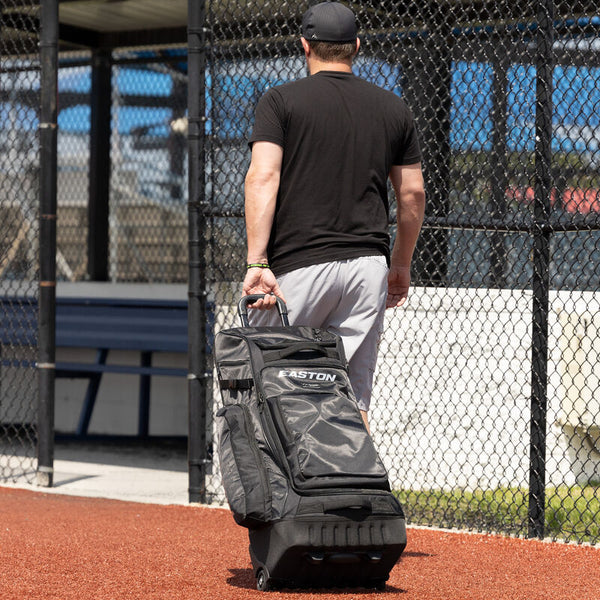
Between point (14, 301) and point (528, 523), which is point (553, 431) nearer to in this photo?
point (528, 523)

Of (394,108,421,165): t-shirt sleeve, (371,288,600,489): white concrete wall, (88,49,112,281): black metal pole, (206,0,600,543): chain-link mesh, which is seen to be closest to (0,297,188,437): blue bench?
(88,49,112,281): black metal pole

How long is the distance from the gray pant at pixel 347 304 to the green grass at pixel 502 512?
1.78 metres

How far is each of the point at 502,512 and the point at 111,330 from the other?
4265 mm

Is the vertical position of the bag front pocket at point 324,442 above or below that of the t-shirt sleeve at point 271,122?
below

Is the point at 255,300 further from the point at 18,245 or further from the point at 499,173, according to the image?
the point at 18,245

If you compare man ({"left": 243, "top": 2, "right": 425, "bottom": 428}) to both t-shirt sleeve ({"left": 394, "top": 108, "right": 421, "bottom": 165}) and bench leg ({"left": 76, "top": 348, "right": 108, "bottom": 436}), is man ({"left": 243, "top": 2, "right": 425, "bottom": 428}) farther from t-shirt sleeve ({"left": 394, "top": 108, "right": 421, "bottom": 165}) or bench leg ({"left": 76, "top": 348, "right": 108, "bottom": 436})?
bench leg ({"left": 76, "top": 348, "right": 108, "bottom": 436})

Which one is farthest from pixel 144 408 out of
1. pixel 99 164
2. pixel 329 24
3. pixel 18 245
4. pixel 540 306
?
pixel 329 24

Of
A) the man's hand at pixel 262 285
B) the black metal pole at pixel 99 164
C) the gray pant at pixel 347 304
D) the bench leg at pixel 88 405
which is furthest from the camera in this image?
the black metal pole at pixel 99 164

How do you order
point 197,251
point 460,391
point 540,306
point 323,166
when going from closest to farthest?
point 323,166 → point 540,306 → point 197,251 → point 460,391

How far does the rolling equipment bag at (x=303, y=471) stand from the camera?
3.65 m

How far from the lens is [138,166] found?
36.3 ft

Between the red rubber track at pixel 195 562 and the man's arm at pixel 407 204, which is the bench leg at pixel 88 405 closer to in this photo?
the red rubber track at pixel 195 562

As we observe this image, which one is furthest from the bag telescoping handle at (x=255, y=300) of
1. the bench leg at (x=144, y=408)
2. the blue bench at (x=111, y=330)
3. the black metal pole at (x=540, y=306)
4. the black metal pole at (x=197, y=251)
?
the bench leg at (x=144, y=408)

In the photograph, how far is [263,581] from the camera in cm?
385
